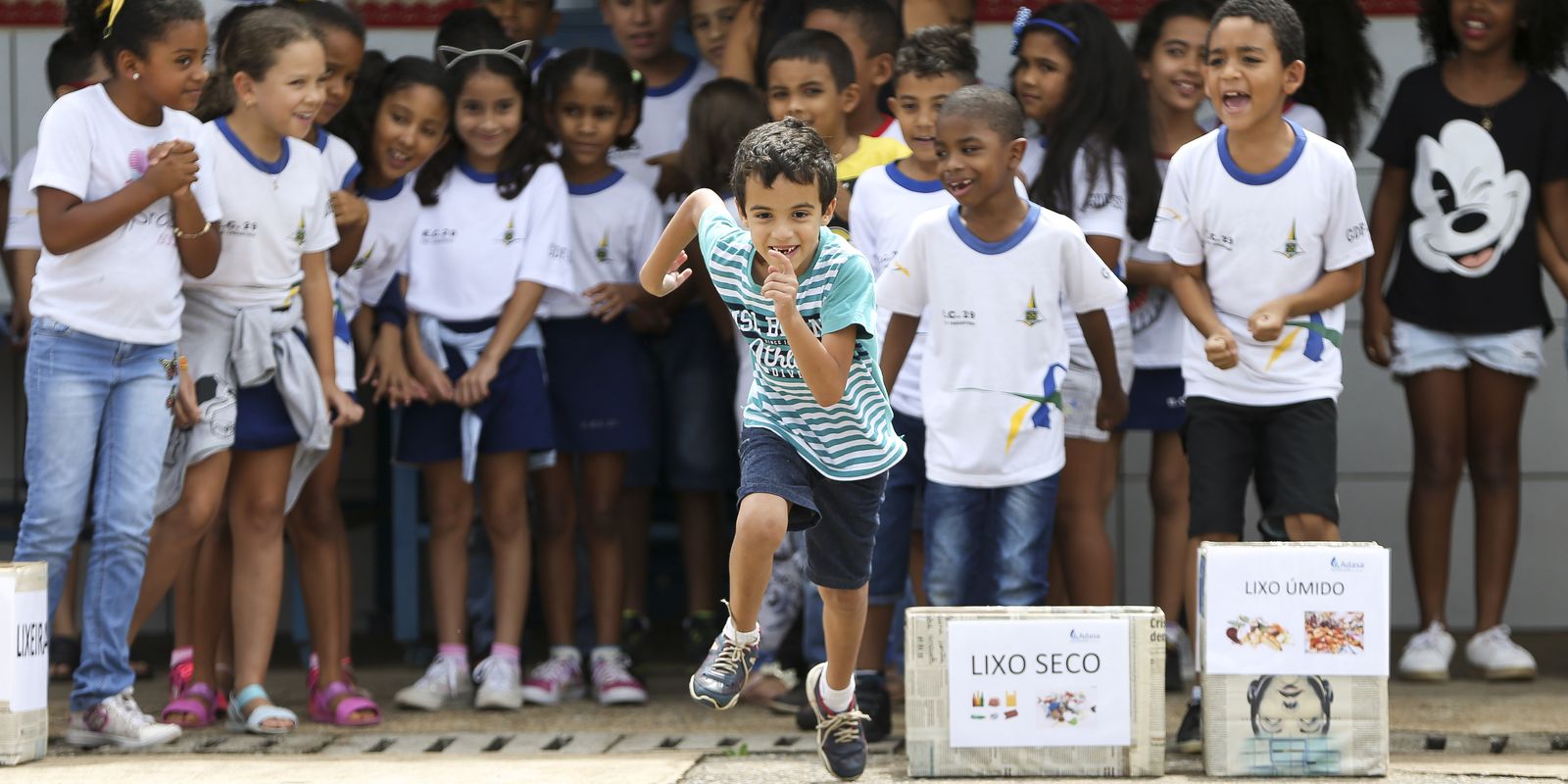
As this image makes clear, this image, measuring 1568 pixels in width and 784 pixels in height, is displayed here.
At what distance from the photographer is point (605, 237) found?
566 cm

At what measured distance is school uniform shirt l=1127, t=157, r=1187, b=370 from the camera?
17.9 ft

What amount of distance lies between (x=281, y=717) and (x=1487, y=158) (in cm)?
364

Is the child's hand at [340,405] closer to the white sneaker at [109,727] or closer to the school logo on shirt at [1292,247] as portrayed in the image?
the white sneaker at [109,727]

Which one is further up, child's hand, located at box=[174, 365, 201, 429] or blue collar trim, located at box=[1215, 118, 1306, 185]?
blue collar trim, located at box=[1215, 118, 1306, 185]

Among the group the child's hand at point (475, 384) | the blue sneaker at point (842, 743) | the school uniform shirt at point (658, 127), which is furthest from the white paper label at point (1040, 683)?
the school uniform shirt at point (658, 127)

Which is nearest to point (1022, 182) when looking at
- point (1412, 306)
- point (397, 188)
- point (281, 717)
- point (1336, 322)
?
point (1336, 322)

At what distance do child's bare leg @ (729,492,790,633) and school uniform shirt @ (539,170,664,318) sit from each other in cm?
182

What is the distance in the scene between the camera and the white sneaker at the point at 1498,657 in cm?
557

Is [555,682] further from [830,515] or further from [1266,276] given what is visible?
[1266,276]

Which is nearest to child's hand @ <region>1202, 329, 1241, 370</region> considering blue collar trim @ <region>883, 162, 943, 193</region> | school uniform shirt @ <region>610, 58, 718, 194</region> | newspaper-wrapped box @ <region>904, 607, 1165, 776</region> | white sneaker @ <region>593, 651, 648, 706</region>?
newspaper-wrapped box @ <region>904, 607, 1165, 776</region>

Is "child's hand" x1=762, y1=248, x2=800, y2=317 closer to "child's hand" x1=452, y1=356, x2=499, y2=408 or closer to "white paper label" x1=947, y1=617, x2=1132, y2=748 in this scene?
"white paper label" x1=947, y1=617, x2=1132, y2=748

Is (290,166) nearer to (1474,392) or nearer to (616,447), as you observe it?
(616,447)

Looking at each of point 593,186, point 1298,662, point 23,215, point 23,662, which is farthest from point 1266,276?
point 23,215

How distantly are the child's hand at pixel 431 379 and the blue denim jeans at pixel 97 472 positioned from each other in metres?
0.87
